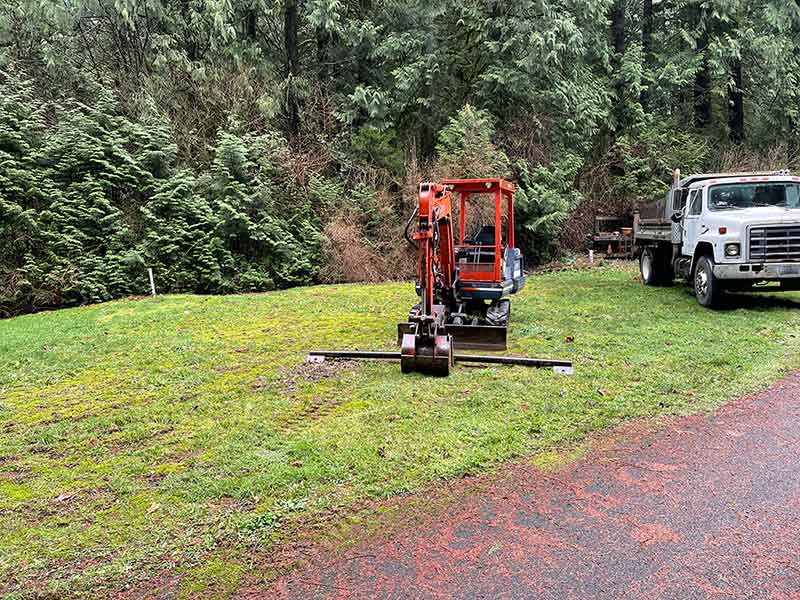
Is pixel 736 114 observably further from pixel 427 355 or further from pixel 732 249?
pixel 427 355

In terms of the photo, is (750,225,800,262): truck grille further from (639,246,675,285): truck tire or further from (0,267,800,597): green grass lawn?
(639,246,675,285): truck tire

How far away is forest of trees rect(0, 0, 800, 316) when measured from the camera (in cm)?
1255

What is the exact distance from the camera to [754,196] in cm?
924

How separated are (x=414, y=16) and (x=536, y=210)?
701 cm

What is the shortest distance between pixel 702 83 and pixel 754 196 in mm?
13300

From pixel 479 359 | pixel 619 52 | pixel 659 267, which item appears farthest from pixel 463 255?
pixel 619 52

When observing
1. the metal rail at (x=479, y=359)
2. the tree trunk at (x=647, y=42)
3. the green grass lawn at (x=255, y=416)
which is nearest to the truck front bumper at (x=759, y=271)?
the green grass lawn at (x=255, y=416)

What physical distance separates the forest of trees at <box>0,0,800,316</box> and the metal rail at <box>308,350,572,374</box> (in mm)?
7743

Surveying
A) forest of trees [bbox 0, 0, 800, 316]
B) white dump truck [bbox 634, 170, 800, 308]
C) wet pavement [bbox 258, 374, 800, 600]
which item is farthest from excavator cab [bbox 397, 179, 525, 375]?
forest of trees [bbox 0, 0, 800, 316]

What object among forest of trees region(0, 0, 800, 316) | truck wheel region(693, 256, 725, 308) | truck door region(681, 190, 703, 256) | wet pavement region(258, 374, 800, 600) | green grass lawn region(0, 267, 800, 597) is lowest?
wet pavement region(258, 374, 800, 600)

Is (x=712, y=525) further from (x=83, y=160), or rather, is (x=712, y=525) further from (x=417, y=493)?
(x=83, y=160)

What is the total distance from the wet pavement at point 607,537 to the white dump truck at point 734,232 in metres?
5.16

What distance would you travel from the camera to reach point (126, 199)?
13.3 m

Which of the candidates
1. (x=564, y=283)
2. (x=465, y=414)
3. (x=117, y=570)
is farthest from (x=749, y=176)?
(x=117, y=570)
